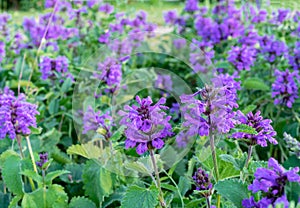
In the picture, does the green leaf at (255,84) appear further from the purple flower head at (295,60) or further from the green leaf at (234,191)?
the green leaf at (234,191)

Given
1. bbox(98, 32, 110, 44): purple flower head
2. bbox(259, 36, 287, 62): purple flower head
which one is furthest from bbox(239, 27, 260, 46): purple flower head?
bbox(98, 32, 110, 44): purple flower head

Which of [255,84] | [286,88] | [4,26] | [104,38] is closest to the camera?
[286,88]

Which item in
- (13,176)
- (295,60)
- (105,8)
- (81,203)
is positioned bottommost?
(81,203)

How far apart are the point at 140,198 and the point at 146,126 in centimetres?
20

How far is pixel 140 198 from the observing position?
4.17 feet

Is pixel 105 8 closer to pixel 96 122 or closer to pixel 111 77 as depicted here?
pixel 111 77

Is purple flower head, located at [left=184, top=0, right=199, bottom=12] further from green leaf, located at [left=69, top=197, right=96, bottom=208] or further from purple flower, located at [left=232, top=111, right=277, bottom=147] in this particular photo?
purple flower, located at [left=232, top=111, right=277, bottom=147]

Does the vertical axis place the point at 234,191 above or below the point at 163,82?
above

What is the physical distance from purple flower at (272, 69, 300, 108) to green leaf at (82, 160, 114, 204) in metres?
0.83

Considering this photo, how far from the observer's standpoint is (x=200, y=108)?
1.18m

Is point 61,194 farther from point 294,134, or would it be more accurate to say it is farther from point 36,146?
point 294,134

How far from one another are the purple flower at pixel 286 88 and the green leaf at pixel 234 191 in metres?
1.03

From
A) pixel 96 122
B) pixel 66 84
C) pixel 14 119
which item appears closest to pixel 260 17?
pixel 66 84

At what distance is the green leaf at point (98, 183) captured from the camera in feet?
5.77
